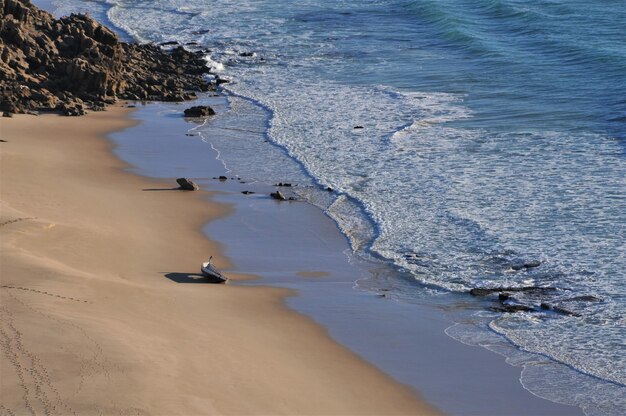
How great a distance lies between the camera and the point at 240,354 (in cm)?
1149

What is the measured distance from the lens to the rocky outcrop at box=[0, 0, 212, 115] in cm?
2339

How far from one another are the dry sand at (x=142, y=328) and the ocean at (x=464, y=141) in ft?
6.25

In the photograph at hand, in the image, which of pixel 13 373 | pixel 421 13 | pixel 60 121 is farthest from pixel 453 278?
pixel 421 13

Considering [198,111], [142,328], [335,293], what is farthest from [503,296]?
[198,111]

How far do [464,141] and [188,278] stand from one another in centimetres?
914

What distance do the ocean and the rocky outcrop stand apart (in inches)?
81.5

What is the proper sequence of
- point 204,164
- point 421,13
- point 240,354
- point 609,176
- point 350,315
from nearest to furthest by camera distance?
point 240,354 → point 350,315 → point 609,176 → point 204,164 → point 421,13

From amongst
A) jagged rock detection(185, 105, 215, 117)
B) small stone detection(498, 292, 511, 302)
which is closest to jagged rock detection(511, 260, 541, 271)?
small stone detection(498, 292, 511, 302)

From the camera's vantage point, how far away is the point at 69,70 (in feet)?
79.5

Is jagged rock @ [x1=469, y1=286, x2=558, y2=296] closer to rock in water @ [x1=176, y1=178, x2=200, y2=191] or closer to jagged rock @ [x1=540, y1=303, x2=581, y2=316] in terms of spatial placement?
jagged rock @ [x1=540, y1=303, x2=581, y2=316]

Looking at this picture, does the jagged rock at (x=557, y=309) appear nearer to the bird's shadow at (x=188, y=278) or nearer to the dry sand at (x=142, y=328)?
the dry sand at (x=142, y=328)

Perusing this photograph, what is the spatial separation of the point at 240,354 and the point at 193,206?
616 centimetres

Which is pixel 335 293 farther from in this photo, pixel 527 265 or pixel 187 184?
pixel 187 184

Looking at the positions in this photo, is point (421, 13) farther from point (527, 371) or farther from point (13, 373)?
point (13, 373)
